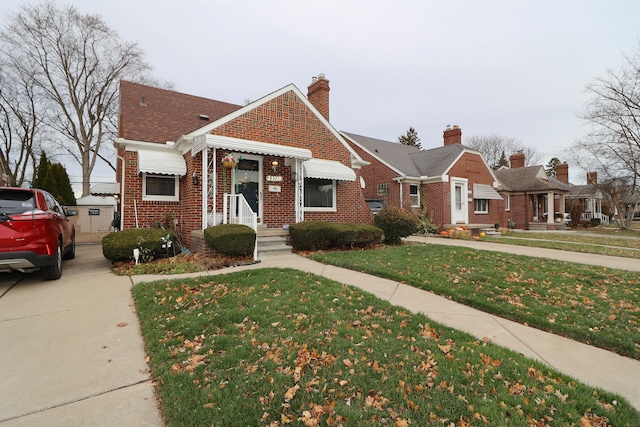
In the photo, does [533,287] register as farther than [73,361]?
Yes

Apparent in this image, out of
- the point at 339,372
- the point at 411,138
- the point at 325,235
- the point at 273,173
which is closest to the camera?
the point at 339,372

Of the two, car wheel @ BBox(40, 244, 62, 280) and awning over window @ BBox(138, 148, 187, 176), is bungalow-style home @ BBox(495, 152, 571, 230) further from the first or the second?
car wheel @ BBox(40, 244, 62, 280)

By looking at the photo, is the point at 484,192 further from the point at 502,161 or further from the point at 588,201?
the point at 502,161

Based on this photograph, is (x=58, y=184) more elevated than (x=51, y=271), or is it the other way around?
(x=58, y=184)

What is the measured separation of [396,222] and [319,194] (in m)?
3.14

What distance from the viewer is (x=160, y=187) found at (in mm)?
9773

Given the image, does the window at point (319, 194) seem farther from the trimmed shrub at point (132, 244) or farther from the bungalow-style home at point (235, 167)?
the trimmed shrub at point (132, 244)

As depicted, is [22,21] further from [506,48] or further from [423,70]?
[506,48]

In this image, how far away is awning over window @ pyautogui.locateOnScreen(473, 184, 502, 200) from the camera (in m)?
19.3

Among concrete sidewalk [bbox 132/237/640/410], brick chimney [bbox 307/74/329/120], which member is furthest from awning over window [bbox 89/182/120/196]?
brick chimney [bbox 307/74/329/120]

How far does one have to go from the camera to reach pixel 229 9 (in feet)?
32.5

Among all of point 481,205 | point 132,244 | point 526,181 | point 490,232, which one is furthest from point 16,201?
point 526,181

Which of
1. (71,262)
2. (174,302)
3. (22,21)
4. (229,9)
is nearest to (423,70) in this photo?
(229,9)

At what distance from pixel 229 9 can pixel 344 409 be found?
11.9 metres
